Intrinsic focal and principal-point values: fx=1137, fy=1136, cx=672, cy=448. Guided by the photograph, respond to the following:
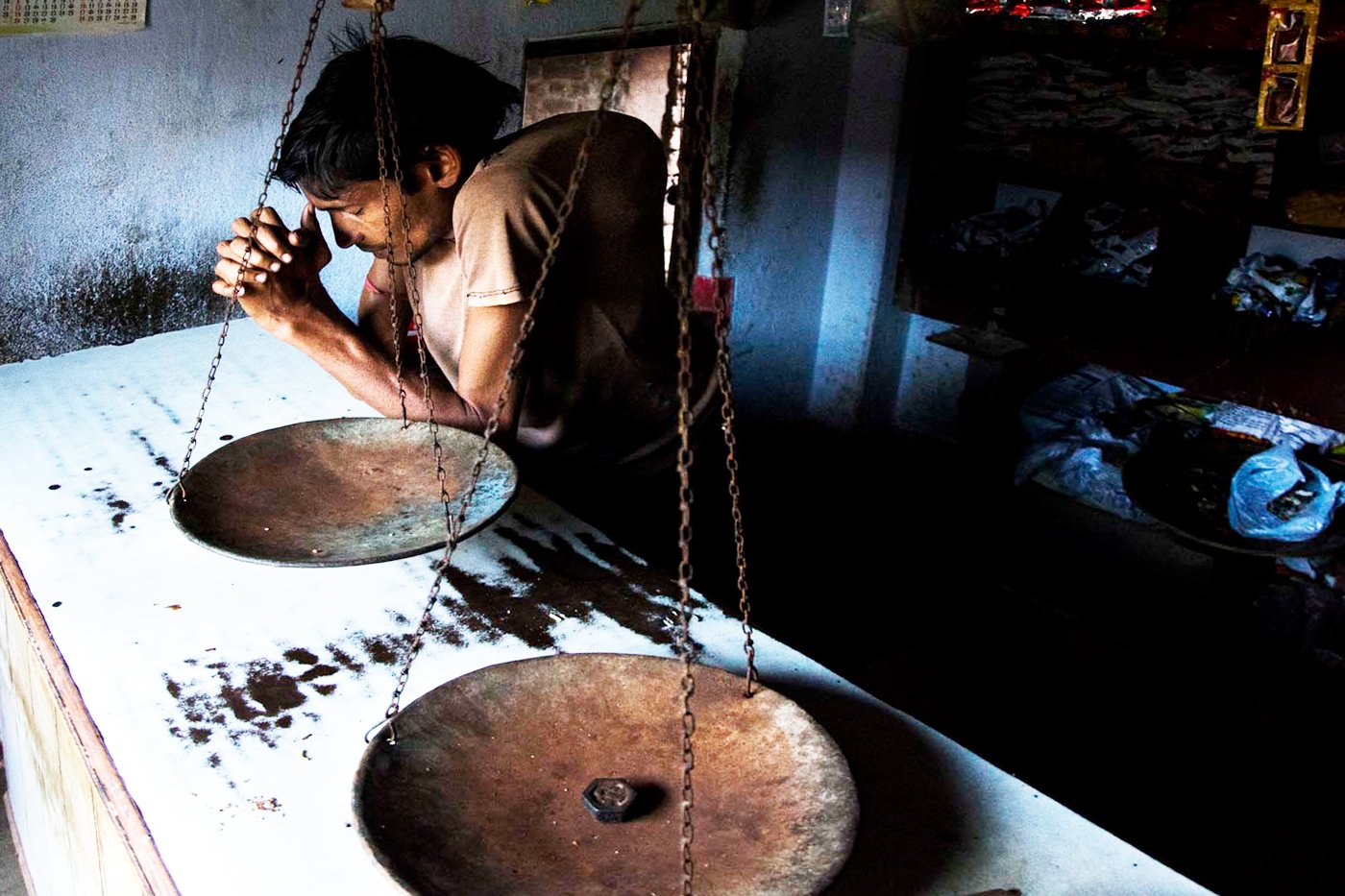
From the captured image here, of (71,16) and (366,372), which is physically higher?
(71,16)

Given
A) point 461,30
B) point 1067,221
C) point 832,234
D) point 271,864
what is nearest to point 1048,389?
point 1067,221

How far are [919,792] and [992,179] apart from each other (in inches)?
142

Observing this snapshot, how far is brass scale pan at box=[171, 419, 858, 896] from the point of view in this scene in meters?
1.24

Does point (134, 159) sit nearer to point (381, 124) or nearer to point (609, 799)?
point (381, 124)

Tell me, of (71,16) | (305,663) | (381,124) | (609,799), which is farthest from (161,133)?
(609,799)

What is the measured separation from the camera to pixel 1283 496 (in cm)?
344

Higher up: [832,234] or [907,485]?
[832,234]

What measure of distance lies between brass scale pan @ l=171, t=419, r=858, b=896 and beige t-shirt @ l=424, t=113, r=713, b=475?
18.2 inches

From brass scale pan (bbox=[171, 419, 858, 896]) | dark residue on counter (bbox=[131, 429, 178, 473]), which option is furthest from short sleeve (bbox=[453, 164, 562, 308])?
dark residue on counter (bbox=[131, 429, 178, 473])

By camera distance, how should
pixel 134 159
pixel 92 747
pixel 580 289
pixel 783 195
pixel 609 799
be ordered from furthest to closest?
pixel 783 195, pixel 134 159, pixel 580 289, pixel 92 747, pixel 609 799

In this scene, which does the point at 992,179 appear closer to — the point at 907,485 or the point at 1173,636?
the point at 907,485

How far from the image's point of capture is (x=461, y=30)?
3.56 metres

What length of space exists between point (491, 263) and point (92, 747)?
0.95m

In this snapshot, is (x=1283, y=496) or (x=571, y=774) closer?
(x=571, y=774)
